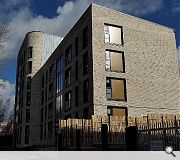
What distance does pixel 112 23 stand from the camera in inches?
1144

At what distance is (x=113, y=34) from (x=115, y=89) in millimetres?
5676

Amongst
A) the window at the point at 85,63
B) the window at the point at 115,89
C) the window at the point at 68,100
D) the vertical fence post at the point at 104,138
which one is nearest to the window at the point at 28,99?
the window at the point at 68,100

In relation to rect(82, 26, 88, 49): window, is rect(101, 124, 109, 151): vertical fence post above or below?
below

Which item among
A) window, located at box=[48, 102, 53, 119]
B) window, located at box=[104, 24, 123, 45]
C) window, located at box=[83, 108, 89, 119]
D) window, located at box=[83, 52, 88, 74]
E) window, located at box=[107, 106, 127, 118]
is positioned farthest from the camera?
window, located at box=[48, 102, 53, 119]

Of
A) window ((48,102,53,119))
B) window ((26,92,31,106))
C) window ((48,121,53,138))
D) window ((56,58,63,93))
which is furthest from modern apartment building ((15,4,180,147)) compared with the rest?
window ((26,92,31,106))

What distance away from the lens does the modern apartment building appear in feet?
87.6

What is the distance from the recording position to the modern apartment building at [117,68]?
26.7m

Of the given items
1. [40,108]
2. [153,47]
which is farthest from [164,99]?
[40,108]

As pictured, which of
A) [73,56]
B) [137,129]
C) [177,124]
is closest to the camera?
[177,124]

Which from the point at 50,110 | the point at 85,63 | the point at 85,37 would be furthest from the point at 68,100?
the point at 50,110

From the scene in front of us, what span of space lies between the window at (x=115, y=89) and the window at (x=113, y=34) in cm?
404

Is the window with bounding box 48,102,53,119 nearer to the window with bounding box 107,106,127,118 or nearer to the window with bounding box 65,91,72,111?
the window with bounding box 65,91,72,111
